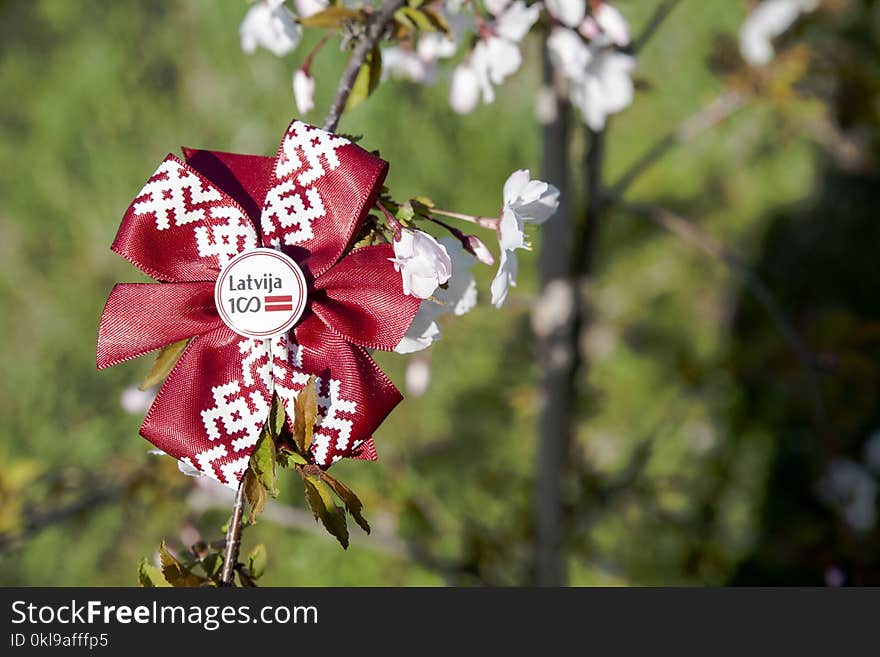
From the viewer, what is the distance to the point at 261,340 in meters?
0.57

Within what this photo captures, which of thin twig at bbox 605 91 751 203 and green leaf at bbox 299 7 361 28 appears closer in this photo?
green leaf at bbox 299 7 361 28

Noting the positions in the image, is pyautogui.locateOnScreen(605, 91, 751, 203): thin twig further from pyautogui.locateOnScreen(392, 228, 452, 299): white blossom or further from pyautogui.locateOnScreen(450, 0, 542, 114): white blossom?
pyautogui.locateOnScreen(392, 228, 452, 299): white blossom

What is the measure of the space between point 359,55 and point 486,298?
1224 millimetres

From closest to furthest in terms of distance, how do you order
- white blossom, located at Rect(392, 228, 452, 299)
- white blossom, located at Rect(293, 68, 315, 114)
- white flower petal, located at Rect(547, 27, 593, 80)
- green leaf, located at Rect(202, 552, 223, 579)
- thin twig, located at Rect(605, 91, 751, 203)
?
white blossom, located at Rect(392, 228, 452, 299)
green leaf, located at Rect(202, 552, 223, 579)
white blossom, located at Rect(293, 68, 315, 114)
white flower petal, located at Rect(547, 27, 593, 80)
thin twig, located at Rect(605, 91, 751, 203)

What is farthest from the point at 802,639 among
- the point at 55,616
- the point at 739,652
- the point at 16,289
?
the point at 16,289

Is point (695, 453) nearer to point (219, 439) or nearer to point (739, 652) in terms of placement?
point (739, 652)

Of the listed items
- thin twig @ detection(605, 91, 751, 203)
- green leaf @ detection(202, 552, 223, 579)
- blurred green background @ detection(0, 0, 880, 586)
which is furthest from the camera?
blurred green background @ detection(0, 0, 880, 586)

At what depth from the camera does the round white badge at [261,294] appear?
55cm

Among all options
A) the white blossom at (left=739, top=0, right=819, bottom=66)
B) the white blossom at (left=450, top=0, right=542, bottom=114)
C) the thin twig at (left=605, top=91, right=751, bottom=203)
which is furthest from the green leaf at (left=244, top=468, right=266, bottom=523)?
the white blossom at (left=739, top=0, right=819, bottom=66)

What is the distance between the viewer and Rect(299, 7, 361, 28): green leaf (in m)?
0.66

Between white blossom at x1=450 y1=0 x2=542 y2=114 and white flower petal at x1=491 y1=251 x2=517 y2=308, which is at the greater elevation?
white blossom at x1=450 y1=0 x2=542 y2=114

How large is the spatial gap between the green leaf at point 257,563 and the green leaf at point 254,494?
0.31 ft

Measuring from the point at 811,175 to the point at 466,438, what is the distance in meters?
1.26

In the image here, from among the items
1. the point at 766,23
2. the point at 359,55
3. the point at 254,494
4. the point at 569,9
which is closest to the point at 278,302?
the point at 254,494
